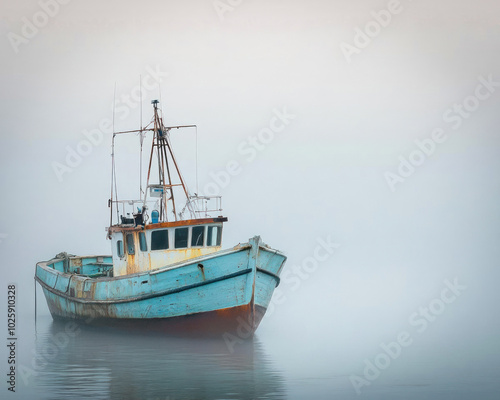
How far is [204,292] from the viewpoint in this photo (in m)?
22.8

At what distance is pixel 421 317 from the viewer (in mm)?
28453

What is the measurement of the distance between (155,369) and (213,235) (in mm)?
7669

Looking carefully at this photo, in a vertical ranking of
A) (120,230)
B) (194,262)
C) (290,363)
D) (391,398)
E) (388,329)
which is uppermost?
(120,230)

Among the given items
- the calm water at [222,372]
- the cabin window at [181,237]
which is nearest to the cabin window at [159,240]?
the cabin window at [181,237]

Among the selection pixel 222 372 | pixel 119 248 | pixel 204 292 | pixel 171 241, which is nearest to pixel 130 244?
pixel 119 248

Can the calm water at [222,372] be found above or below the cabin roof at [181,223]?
below

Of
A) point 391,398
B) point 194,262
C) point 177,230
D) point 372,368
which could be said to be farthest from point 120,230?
point 391,398

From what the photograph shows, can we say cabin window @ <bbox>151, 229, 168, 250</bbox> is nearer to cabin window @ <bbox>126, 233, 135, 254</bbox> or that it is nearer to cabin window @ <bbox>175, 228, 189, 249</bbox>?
cabin window @ <bbox>175, 228, 189, 249</bbox>

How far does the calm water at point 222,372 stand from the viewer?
15.7 metres

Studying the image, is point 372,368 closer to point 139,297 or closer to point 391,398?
point 391,398

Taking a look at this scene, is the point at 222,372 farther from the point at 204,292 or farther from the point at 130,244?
the point at 130,244

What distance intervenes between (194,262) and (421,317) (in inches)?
370

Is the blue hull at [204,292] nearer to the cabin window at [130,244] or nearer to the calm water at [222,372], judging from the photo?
the calm water at [222,372]

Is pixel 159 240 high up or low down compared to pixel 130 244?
down
